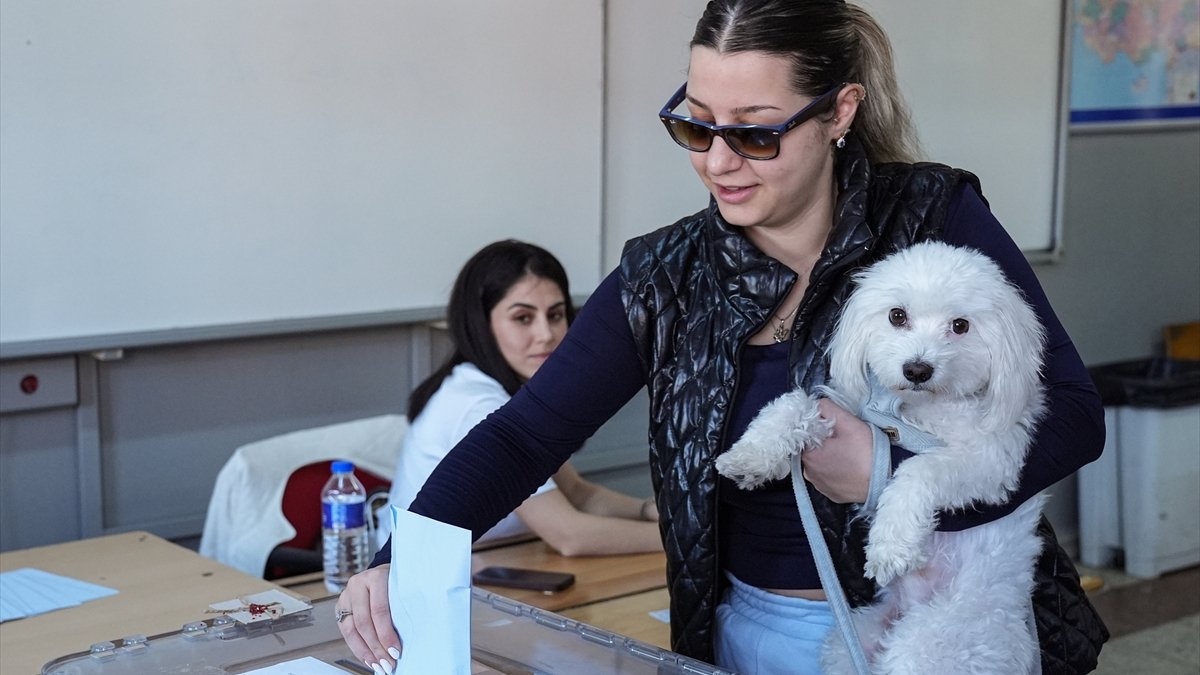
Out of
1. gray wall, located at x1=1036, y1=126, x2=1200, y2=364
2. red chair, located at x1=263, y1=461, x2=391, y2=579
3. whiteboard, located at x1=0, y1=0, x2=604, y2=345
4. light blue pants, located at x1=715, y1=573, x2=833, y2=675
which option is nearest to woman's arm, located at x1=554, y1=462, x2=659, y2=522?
red chair, located at x1=263, y1=461, x2=391, y2=579

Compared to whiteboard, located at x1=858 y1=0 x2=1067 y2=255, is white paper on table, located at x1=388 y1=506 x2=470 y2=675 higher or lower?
lower

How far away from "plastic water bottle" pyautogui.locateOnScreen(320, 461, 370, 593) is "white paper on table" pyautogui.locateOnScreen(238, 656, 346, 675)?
3.66 feet

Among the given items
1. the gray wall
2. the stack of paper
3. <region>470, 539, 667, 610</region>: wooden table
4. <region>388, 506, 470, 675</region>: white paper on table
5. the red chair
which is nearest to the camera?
<region>388, 506, 470, 675</region>: white paper on table

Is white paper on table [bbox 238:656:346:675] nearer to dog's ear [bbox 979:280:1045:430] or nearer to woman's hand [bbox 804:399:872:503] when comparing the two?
woman's hand [bbox 804:399:872:503]

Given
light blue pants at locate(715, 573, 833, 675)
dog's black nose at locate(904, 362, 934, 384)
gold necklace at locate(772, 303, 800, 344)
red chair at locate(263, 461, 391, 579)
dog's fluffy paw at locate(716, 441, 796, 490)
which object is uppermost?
gold necklace at locate(772, 303, 800, 344)

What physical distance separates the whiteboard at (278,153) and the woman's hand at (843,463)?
7.28 feet

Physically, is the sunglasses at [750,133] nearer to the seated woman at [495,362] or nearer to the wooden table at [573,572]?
the wooden table at [573,572]

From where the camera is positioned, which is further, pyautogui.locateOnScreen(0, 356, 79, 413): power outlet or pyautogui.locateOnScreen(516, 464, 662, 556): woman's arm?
pyautogui.locateOnScreen(0, 356, 79, 413): power outlet

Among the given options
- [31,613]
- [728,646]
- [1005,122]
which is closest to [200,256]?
[31,613]

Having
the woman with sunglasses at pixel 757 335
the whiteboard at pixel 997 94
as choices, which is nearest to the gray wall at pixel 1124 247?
the whiteboard at pixel 997 94

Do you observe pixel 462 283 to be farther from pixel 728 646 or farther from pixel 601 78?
pixel 728 646

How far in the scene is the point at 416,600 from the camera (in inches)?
49.7

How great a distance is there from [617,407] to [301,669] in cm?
50

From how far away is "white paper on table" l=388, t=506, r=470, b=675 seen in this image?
1.24 m
